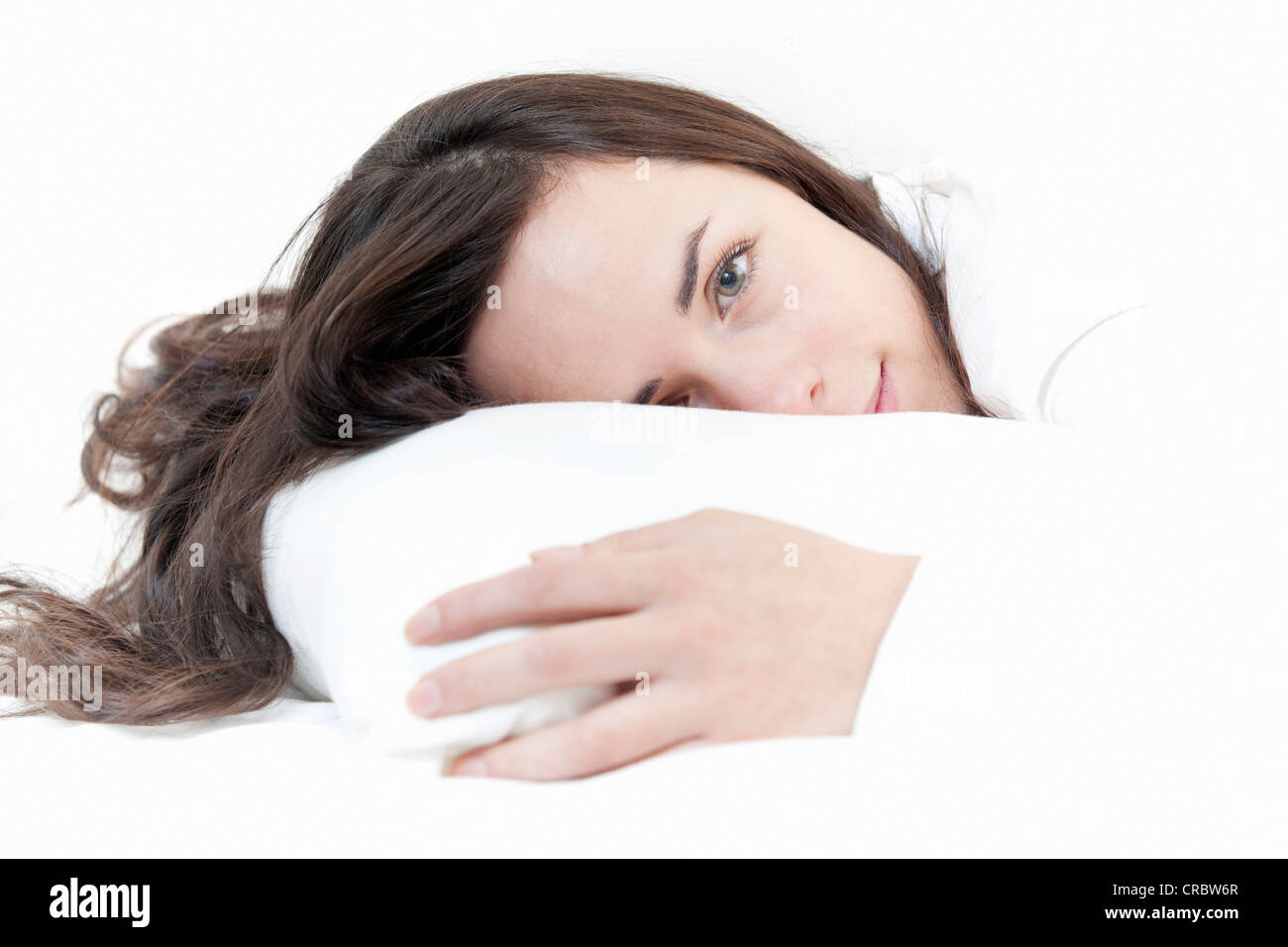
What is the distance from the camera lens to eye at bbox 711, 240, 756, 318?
0.97 m

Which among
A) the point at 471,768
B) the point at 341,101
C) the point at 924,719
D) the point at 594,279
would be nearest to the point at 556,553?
the point at 471,768

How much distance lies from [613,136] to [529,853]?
0.79 m

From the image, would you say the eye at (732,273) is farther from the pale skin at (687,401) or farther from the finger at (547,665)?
the finger at (547,665)

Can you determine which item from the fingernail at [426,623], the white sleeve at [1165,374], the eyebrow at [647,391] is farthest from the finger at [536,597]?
the white sleeve at [1165,374]

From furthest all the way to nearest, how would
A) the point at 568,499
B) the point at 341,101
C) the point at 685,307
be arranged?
the point at 341,101 → the point at 685,307 → the point at 568,499

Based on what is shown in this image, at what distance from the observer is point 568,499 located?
2.34ft

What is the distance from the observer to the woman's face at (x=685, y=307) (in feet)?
3.10

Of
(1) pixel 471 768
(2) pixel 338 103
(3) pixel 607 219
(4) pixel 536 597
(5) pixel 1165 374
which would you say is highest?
(2) pixel 338 103

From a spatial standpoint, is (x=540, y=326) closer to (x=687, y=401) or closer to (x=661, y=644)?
(x=687, y=401)

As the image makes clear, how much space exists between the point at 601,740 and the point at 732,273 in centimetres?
54

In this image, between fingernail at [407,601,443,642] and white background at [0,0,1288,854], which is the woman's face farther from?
white background at [0,0,1288,854]

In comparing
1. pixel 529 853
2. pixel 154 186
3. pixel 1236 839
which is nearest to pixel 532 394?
pixel 529 853

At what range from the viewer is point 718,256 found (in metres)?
0.97
